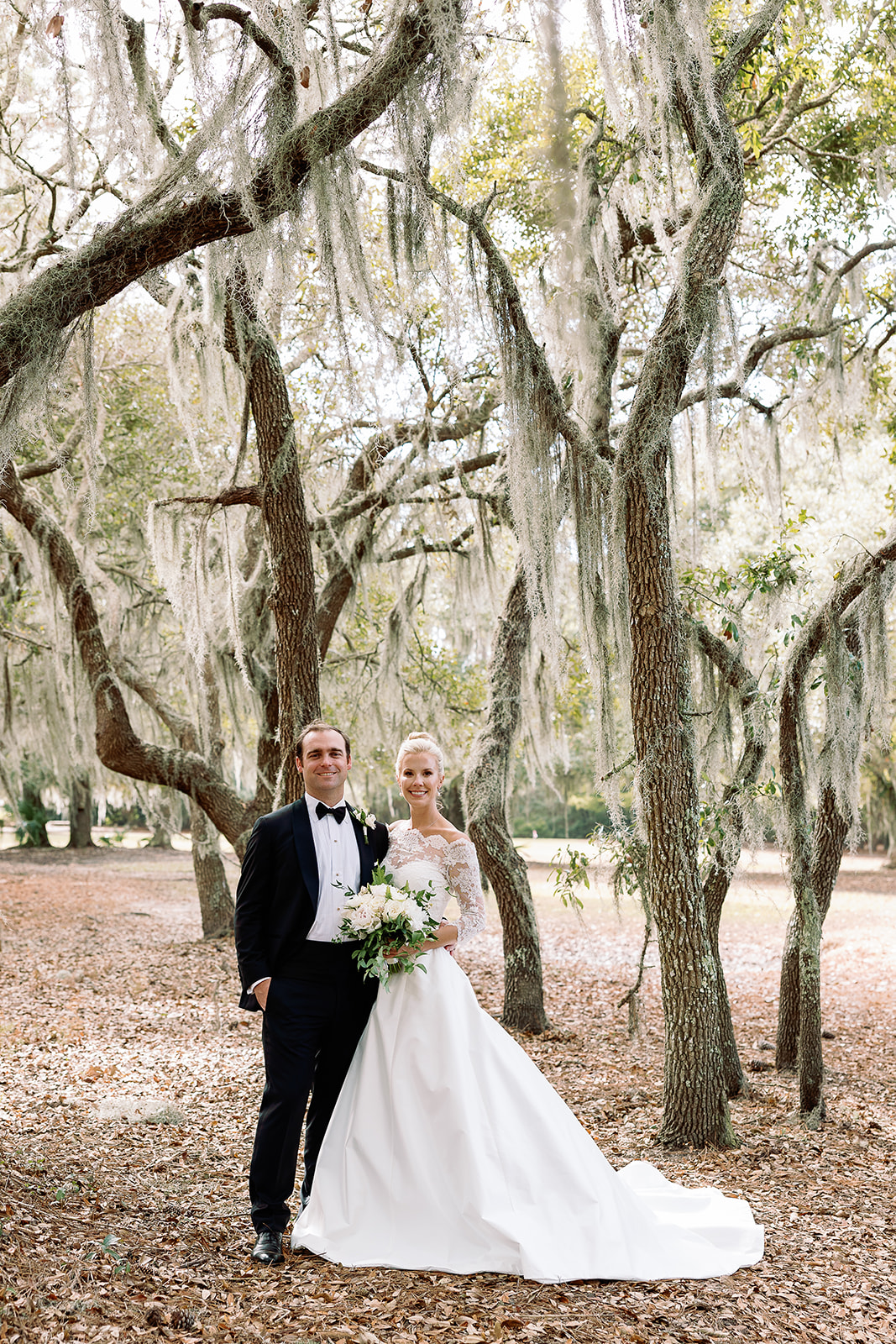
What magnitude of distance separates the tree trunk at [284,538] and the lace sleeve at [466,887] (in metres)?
2.66

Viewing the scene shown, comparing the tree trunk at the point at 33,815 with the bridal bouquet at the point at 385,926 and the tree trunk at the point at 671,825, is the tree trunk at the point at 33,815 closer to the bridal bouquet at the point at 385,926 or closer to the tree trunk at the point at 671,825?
the tree trunk at the point at 671,825

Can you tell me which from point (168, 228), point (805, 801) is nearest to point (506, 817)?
point (805, 801)

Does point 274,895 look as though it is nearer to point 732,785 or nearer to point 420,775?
point 420,775

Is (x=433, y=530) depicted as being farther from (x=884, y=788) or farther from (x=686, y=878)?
(x=884, y=788)

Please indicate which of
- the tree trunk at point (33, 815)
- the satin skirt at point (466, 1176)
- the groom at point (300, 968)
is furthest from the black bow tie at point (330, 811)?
the tree trunk at point (33, 815)

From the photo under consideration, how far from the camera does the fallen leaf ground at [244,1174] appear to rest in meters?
2.97

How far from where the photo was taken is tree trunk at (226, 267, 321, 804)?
6348 millimetres

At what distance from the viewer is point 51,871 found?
19.8 meters

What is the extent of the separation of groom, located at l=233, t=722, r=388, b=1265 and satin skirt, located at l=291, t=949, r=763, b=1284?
0.37 feet

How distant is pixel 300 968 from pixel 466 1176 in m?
0.84

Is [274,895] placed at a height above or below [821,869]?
above

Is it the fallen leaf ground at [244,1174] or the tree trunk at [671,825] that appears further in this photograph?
the tree trunk at [671,825]

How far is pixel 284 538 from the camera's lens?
21.1 ft

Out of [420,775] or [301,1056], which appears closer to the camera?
[301,1056]
